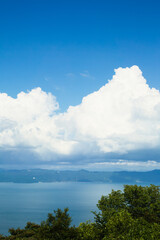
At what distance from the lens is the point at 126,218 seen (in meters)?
30.9

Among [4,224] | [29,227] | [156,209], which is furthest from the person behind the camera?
[4,224]

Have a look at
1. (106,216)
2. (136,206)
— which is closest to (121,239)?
(106,216)

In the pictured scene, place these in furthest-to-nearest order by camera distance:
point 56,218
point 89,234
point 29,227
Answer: point 29,227 < point 56,218 < point 89,234

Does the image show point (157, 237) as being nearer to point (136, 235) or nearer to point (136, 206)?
point (136, 235)

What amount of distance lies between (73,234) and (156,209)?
75.6 feet

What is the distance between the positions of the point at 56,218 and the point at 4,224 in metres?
137

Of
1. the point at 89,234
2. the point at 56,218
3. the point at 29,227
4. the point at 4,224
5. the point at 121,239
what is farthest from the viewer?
the point at 4,224

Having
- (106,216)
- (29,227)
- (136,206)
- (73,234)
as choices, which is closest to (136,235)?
(73,234)

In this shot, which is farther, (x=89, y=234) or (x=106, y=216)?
(x=106, y=216)

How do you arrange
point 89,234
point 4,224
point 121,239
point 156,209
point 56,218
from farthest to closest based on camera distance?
point 4,224
point 156,209
point 56,218
point 89,234
point 121,239

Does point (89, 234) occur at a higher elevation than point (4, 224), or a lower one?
higher

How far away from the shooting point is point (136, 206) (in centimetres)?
4644

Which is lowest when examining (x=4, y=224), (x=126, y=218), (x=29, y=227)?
(x=4, y=224)

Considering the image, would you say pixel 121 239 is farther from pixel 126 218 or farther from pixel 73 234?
pixel 73 234
